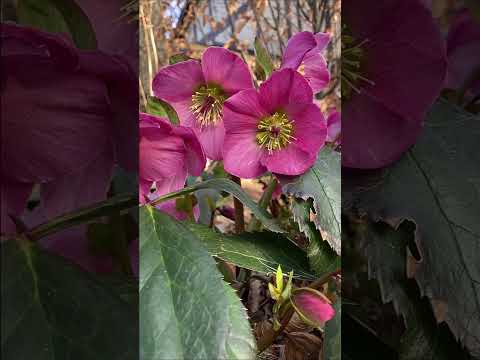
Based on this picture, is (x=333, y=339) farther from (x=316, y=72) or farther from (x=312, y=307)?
(x=316, y=72)

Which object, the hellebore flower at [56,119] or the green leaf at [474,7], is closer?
the hellebore flower at [56,119]

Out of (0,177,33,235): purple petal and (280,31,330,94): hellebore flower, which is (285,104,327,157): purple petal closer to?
(280,31,330,94): hellebore flower

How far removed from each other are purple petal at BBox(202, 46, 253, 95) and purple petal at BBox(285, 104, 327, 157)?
0.08 feet

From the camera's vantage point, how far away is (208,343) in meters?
0.14

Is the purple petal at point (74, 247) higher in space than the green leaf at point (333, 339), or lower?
higher

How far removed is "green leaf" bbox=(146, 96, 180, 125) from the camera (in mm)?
220

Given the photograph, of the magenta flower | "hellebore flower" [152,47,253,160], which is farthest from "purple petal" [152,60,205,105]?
the magenta flower

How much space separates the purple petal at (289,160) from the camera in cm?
20

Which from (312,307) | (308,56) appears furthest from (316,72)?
(312,307)


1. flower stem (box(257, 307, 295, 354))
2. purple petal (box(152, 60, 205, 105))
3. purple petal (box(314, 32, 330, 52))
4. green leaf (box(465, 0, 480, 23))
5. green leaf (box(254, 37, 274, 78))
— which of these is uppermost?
green leaf (box(465, 0, 480, 23))

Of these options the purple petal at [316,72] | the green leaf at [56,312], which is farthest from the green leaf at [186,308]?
the purple petal at [316,72]

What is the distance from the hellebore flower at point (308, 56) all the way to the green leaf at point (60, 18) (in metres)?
0.09

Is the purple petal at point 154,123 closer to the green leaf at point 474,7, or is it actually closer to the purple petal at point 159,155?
the purple petal at point 159,155

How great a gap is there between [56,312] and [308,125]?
130 millimetres
